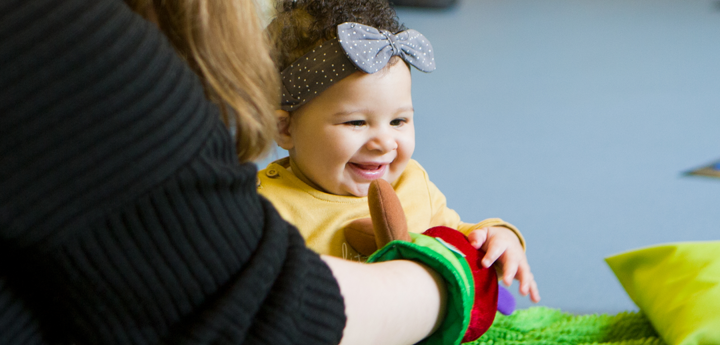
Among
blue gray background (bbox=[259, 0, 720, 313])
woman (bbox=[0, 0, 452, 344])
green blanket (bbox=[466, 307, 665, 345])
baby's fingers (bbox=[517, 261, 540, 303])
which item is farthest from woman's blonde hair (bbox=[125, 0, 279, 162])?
blue gray background (bbox=[259, 0, 720, 313])

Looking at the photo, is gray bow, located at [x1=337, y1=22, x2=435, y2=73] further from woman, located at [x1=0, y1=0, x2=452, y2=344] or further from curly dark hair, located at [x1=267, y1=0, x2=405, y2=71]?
woman, located at [x1=0, y1=0, x2=452, y2=344]

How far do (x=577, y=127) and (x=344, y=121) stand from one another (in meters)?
1.43

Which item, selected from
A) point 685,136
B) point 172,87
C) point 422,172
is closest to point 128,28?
point 172,87

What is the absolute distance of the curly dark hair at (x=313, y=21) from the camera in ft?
Answer: 2.94

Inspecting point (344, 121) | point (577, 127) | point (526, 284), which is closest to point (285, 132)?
point (344, 121)

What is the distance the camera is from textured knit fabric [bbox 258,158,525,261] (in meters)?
0.87

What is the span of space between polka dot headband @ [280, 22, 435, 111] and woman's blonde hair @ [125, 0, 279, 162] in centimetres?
38

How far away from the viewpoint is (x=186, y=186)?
1.11ft

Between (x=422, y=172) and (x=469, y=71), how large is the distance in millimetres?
1525

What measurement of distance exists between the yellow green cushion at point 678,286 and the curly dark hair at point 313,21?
2.05 feet

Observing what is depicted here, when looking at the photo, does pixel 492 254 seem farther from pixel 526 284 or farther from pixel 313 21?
pixel 313 21

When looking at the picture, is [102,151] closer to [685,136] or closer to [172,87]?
[172,87]

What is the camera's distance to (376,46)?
850 millimetres

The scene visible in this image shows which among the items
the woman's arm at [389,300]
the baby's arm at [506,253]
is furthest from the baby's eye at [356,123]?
the woman's arm at [389,300]
